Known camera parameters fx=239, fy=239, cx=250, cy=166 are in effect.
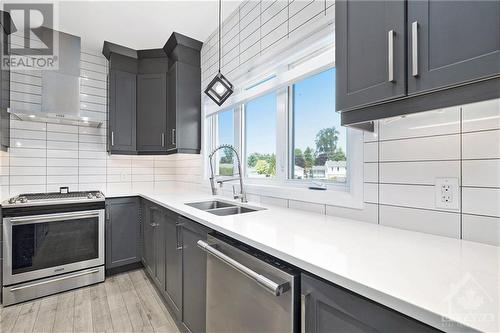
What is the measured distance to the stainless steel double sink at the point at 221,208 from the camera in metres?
1.81

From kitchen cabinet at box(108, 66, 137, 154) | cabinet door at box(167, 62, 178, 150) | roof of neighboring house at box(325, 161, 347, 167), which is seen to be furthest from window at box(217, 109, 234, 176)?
roof of neighboring house at box(325, 161, 347, 167)

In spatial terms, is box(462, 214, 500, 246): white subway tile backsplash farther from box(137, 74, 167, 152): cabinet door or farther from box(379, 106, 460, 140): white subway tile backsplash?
box(137, 74, 167, 152): cabinet door

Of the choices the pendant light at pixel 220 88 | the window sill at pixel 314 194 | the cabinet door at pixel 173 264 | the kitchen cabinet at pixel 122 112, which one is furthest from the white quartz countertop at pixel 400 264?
the kitchen cabinet at pixel 122 112

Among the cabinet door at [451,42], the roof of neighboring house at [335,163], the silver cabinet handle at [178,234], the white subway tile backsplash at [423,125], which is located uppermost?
the cabinet door at [451,42]

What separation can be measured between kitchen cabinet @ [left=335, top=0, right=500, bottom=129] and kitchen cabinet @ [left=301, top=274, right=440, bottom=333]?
23.7 inches

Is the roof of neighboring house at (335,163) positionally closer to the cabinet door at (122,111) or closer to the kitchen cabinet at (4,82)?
the cabinet door at (122,111)

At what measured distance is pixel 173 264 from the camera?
177 centimetres

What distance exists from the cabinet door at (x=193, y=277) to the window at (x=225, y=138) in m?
1.13

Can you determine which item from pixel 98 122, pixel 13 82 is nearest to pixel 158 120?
pixel 98 122

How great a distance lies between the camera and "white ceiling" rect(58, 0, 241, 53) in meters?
2.16

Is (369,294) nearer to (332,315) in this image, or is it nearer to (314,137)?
(332,315)

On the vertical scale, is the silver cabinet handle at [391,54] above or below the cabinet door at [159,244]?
above

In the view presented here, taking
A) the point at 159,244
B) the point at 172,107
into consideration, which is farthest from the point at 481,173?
the point at 172,107

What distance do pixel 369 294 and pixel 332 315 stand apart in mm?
170
